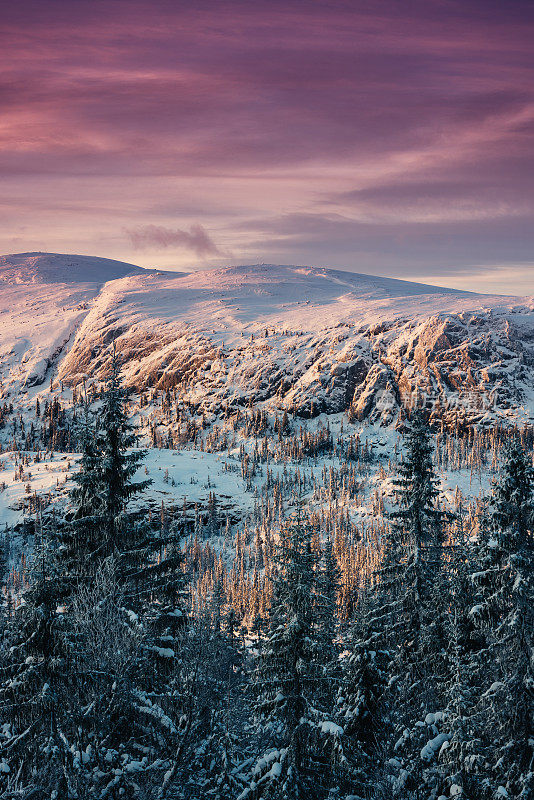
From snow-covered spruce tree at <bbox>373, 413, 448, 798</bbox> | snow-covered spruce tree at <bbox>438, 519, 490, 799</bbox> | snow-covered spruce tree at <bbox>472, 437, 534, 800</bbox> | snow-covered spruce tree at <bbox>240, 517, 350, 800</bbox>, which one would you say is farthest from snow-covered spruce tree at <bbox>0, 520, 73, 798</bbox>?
snow-covered spruce tree at <bbox>472, 437, 534, 800</bbox>

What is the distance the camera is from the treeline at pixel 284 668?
19.0 m

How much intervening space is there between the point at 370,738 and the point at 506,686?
397 inches

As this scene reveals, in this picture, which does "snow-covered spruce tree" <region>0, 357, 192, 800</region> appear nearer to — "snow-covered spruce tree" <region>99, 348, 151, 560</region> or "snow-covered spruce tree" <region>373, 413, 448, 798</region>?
"snow-covered spruce tree" <region>99, 348, 151, 560</region>

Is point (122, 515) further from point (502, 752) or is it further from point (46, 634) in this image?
point (502, 752)

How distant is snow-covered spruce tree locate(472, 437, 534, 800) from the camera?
2436 cm

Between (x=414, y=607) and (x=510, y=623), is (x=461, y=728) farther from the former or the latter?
(x=414, y=607)

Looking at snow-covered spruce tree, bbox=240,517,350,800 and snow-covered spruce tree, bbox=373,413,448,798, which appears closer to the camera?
snow-covered spruce tree, bbox=240,517,350,800

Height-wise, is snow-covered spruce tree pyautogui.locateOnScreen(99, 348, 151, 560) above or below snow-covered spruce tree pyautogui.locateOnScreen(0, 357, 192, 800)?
above

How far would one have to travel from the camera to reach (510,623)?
24.5 meters

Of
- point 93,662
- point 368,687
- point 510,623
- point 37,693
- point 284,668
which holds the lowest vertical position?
point 368,687

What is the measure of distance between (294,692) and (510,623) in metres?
10.7

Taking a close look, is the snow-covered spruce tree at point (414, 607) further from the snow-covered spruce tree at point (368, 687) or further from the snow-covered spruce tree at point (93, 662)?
the snow-covered spruce tree at point (93, 662)

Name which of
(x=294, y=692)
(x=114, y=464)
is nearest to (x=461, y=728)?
(x=294, y=692)

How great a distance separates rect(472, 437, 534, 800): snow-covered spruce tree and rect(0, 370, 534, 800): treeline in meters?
0.09
